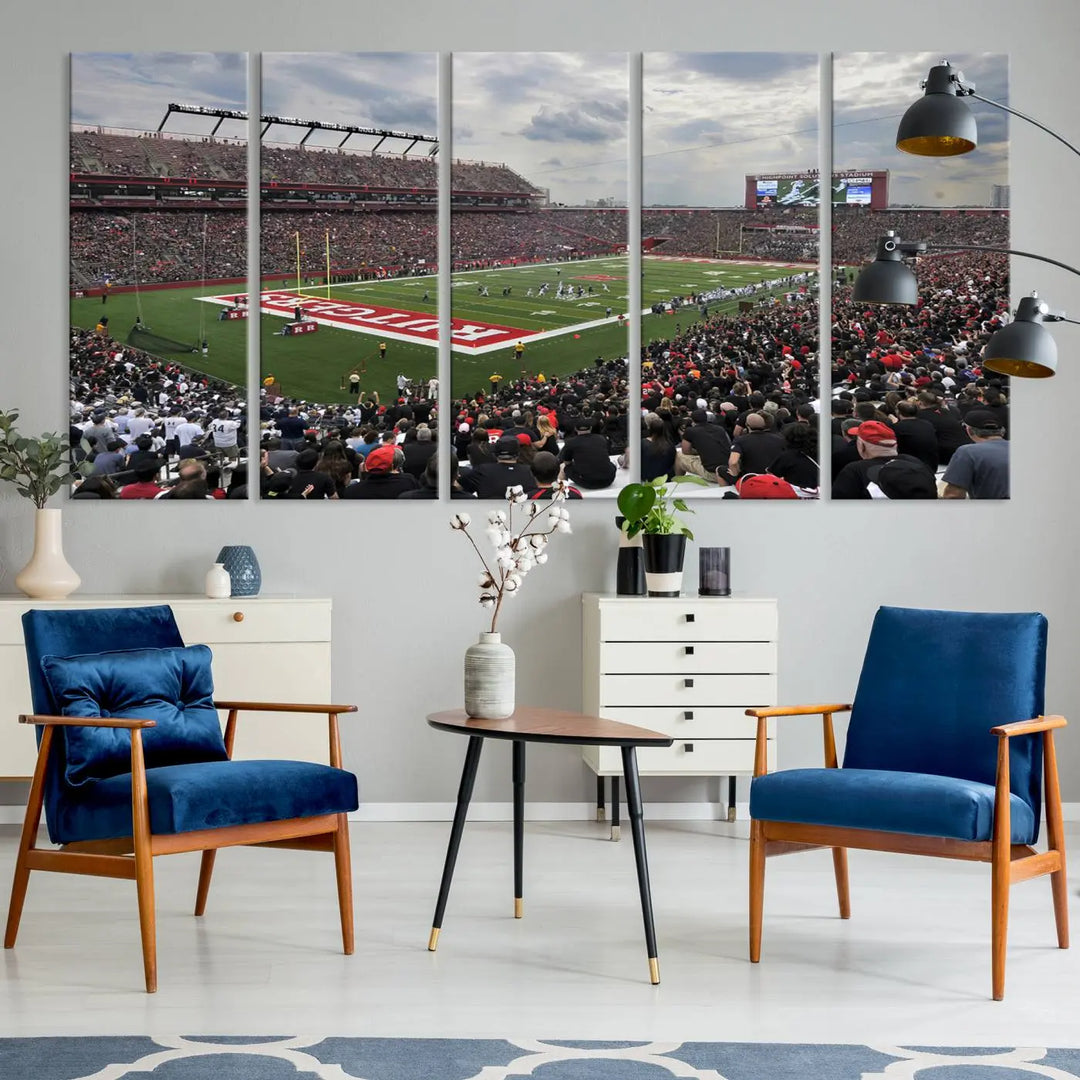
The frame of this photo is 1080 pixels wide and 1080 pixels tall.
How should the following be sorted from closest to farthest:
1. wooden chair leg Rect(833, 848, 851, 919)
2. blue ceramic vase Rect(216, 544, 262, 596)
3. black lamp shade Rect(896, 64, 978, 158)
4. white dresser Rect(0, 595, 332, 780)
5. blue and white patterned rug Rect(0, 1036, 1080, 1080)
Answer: blue and white patterned rug Rect(0, 1036, 1080, 1080) → black lamp shade Rect(896, 64, 978, 158) → wooden chair leg Rect(833, 848, 851, 919) → white dresser Rect(0, 595, 332, 780) → blue ceramic vase Rect(216, 544, 262, 596)

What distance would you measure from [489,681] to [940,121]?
6.38ft

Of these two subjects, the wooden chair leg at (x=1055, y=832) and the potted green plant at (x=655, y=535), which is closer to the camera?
the wooden chair leg at (x=1055, y=832)

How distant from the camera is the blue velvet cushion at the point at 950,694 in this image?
3568 mm

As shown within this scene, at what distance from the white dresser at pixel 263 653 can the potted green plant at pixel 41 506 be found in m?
0.08

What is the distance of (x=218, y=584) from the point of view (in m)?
4.96

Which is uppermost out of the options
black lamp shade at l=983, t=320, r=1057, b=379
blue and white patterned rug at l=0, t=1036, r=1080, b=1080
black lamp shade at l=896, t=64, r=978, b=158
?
black lamp shade at l=896, t=64, r=978, b=158

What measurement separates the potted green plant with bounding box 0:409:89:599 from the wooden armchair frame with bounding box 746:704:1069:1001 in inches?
112

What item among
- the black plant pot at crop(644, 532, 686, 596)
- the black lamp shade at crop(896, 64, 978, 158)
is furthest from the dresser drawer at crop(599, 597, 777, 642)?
the black lamp shade at crop(896, 64, 978, 158)

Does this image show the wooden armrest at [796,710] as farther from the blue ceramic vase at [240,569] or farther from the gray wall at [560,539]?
the blue ceramic vase at [240,569]

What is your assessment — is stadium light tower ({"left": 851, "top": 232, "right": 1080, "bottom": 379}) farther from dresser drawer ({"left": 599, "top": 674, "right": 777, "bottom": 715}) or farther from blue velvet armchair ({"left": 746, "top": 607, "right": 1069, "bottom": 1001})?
dresser drawer ({"left": 599, "top": 674, "right": 777, "bottom": 715})

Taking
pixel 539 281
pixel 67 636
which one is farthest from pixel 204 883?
pixel 539 281

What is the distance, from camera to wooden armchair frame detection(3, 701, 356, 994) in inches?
122

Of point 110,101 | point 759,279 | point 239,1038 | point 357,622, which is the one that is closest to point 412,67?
point 110,101

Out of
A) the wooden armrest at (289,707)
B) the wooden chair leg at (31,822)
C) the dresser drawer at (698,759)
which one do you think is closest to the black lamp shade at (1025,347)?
the dresser drawer at (698,759)
